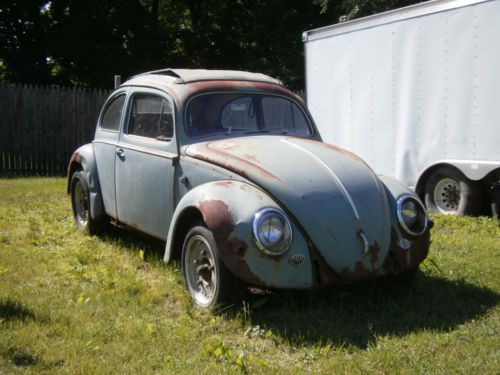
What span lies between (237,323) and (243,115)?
7.08 feet

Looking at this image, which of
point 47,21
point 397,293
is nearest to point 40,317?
point 397,293

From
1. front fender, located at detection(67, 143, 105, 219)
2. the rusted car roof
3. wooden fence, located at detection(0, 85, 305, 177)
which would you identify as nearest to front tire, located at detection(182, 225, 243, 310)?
the rusted car roof

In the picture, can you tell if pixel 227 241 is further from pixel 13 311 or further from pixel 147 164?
pixel 147 164

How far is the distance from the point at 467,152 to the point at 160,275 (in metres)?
4.81

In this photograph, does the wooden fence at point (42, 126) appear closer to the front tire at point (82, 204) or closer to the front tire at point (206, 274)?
the front tire at point (82, 204)

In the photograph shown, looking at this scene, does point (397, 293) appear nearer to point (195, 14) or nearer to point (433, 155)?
point (433, 155)

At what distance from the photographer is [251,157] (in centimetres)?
468

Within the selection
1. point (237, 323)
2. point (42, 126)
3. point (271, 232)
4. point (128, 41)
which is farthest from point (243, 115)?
point (128, 41)

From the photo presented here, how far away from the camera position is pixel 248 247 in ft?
13.4

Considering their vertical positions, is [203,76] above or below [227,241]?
above

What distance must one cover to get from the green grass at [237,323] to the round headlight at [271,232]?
0.55m

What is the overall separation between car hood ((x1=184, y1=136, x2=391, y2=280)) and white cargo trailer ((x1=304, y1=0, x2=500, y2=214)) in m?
3.90

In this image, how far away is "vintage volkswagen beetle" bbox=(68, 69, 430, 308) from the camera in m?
4.15

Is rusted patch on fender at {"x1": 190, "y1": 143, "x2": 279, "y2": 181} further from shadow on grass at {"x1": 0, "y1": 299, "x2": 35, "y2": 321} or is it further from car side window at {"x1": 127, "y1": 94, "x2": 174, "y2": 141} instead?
shadow on grass at {"x1": 0, "y1": 299, "x2": 35, "y2": 321}
